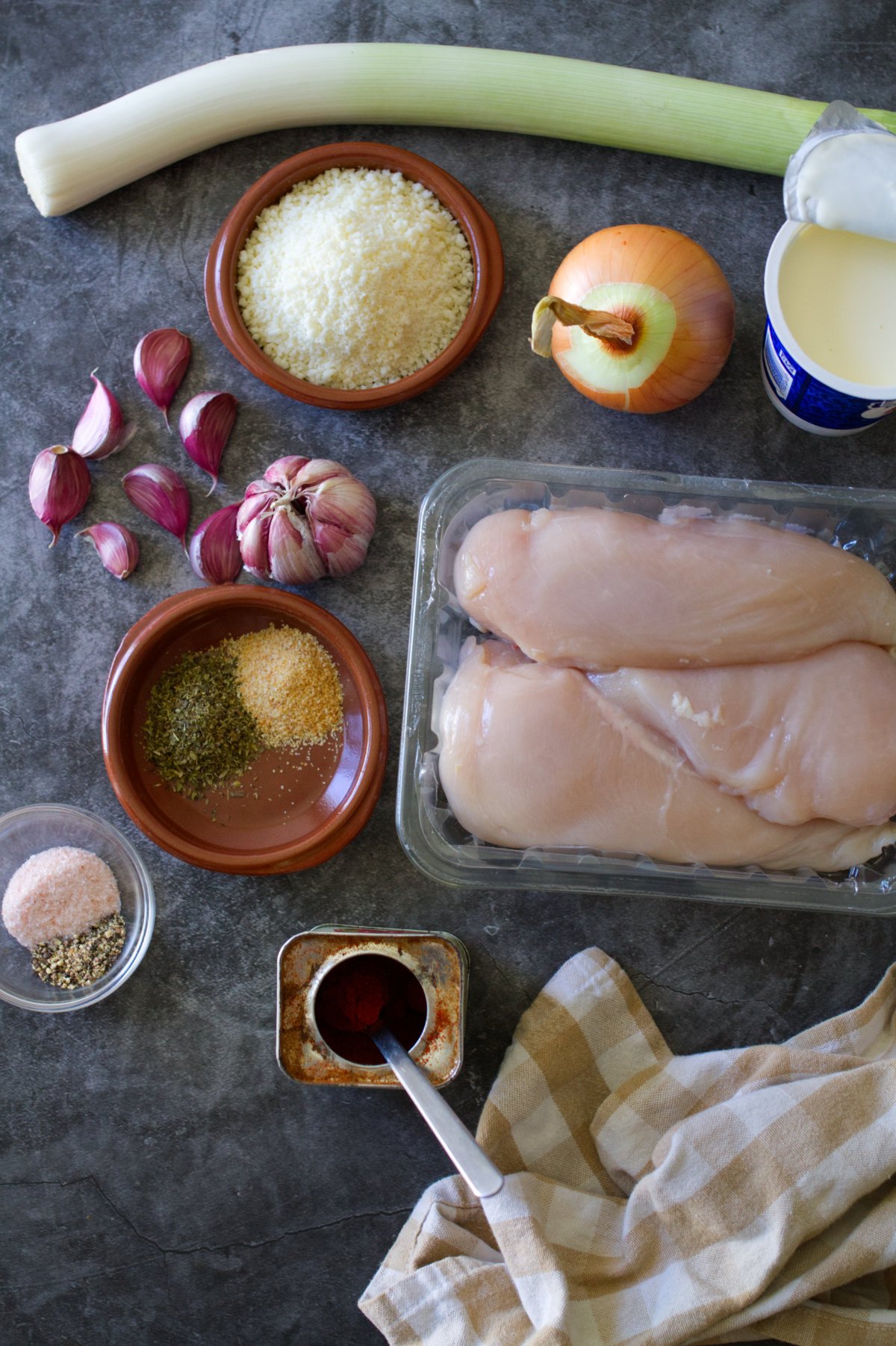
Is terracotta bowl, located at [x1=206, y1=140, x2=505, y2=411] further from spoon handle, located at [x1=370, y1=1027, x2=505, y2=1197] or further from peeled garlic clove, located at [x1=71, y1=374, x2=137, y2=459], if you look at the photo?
spoon handle, located at [x1=370, y1=1027, x2=505, y2=1197]

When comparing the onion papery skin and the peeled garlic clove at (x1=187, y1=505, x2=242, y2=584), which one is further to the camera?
the peeled garlic clove at (x1=187, y1=505, x2=242, y2=584)

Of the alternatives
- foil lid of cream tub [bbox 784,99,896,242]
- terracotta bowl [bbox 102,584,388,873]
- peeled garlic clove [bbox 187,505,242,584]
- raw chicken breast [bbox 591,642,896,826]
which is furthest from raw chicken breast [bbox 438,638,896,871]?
foil lid of cream tub [bbox 784,99,896,242]

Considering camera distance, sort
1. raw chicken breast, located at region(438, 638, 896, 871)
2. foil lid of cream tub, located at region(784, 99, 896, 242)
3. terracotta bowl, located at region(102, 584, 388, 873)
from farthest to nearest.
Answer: terracotta bowl, located at region(102, 584, 388, 873)
raw chicken breast, located at region(438, 638, 896, 871)
foil lid of cream tub, located at region(784, 99, 896, 242)

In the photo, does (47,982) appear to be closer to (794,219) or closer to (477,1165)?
(477,1165)

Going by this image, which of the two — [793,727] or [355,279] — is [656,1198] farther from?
[355,279]

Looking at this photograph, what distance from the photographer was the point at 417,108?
1.53 metres

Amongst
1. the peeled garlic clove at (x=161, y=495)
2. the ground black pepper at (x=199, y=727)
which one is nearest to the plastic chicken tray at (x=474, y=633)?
the ground black pepper at (x=199, y=727)

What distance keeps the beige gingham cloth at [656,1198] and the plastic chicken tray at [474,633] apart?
204 mm

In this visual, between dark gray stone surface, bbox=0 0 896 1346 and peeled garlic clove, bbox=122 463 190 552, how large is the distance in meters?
0.04

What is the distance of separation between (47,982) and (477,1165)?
28.7 inches

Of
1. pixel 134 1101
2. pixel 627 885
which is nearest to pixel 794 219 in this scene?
pixel 627 885

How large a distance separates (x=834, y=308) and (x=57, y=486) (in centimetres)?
116

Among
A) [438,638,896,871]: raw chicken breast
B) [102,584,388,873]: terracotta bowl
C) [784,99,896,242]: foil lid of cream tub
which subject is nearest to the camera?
[784,99,896,242]: foil lid of cream tub

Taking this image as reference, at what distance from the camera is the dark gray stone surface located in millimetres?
1572
